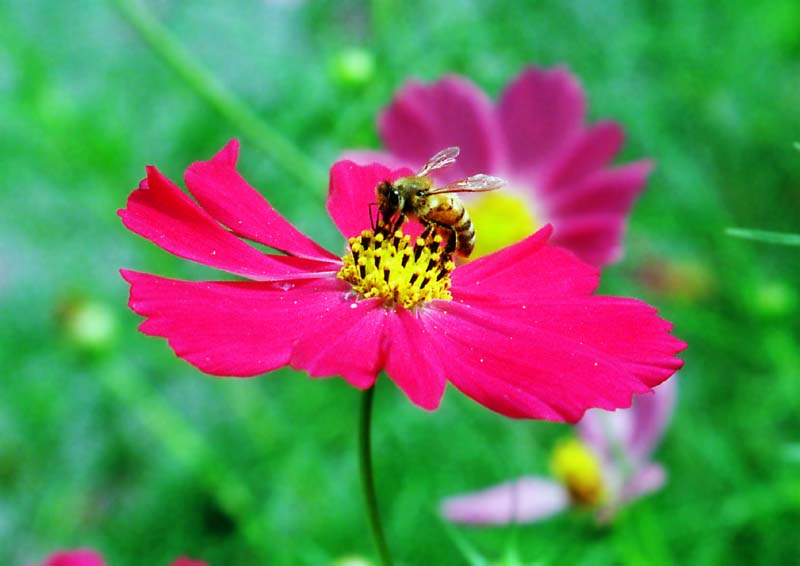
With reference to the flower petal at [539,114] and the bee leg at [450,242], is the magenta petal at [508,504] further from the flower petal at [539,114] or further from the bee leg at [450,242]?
the flower petal at [539,114]

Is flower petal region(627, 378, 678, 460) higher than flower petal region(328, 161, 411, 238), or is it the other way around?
flower petal region(328, 161, 411, 238)

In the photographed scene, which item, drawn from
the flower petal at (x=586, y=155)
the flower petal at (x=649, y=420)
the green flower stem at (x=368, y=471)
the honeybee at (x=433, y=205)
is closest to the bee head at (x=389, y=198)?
the honeybee at (x=433, y=205)

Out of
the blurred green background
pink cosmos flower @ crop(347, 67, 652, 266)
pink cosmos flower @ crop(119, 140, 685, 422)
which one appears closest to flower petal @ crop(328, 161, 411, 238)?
pink cosmos flower @ crop(119, 140, 685, 422)

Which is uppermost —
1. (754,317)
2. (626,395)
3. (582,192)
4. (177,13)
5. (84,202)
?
(177,13)

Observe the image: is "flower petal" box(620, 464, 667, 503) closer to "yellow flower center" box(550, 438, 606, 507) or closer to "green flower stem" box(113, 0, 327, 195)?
"yellow flower center" box(550, 438, 606, 507)

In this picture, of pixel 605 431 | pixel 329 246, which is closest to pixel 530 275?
pixel 605 431

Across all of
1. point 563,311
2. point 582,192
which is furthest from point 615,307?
point 582,192

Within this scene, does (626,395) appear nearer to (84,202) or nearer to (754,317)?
(754,317)
